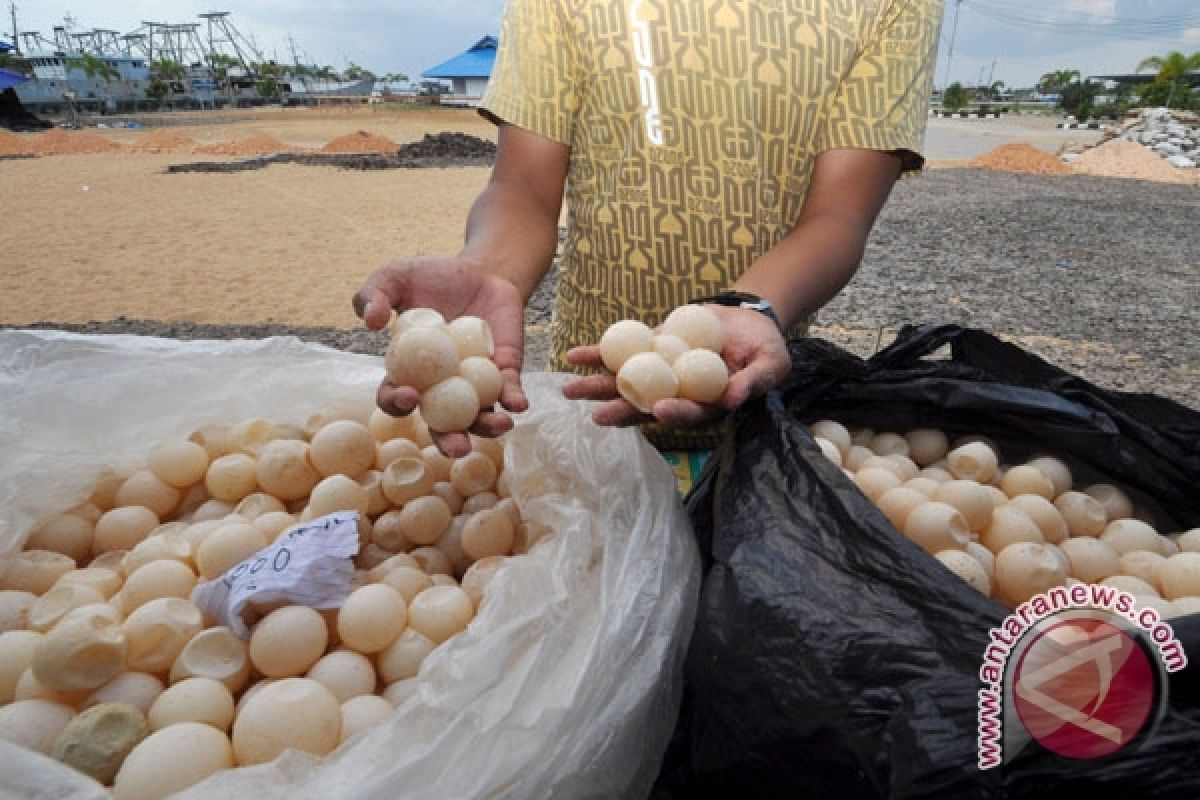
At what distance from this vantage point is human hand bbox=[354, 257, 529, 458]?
3.98 feet

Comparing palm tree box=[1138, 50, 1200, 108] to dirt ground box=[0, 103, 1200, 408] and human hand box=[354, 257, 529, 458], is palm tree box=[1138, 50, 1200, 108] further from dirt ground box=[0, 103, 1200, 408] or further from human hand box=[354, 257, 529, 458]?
human hand box=[354, 257, 529, 458]

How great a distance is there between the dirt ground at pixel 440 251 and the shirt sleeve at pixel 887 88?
250cm

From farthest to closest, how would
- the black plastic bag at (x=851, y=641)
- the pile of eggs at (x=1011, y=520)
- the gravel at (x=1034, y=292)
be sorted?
the gravel at (x=1034, y=292) → the pile of eggs at (x=1011, y=520) → the black plastic bag at (x=851, y=641)

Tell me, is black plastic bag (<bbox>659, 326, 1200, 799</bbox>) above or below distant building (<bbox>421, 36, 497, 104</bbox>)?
below

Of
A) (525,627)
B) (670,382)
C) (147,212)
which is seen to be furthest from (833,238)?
(147,212)

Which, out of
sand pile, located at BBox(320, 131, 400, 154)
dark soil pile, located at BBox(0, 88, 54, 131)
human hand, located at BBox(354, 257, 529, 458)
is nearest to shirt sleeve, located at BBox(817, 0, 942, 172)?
human hand, located at BBox(354, 257, 529, 458)

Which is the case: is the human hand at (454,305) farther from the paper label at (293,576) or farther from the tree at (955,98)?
the tree at (955,98)

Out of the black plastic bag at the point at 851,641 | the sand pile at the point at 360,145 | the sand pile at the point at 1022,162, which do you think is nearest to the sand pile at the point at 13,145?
the sand pile at the point at 360,145

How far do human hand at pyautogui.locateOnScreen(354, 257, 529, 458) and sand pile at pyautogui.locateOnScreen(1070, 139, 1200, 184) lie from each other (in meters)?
14.7

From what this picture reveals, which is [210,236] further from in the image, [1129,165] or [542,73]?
[1129,165]

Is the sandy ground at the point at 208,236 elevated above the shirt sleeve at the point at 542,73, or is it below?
below

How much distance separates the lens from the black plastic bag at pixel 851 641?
76 centimetres

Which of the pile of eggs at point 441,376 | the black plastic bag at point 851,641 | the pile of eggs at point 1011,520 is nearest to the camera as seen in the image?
the black plastic bag at point 851,641

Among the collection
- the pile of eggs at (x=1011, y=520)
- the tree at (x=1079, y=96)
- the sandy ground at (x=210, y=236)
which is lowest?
the sandy ground at (x=210, y=236)
